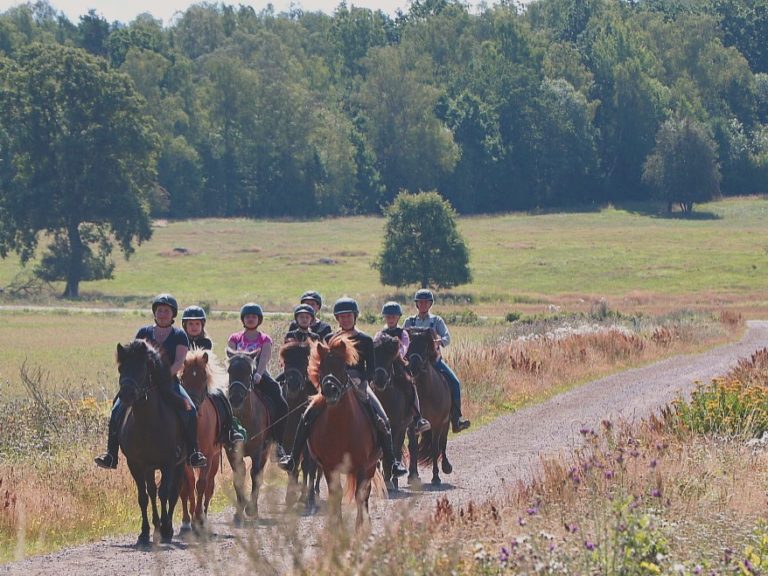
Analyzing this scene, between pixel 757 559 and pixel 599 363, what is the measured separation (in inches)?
932

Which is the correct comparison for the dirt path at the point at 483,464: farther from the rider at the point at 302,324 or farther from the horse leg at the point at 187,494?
the rider at the point at 302,324

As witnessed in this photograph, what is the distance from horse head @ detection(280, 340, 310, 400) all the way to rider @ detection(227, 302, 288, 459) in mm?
185

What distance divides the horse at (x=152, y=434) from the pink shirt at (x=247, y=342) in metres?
2.20

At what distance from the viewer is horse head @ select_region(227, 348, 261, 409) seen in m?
13.9

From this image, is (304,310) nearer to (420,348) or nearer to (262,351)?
(262,351)

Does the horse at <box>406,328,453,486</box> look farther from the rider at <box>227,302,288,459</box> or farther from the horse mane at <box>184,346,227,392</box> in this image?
the horse mane at <box>184,346,227,392</box>

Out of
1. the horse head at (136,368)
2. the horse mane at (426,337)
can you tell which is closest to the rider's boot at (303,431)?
the horse head at (136,368)

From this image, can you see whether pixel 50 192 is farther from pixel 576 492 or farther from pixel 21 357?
pixel 576 492

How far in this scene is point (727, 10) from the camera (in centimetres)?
17100

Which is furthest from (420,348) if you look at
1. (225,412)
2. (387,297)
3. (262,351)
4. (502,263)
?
(502,263)

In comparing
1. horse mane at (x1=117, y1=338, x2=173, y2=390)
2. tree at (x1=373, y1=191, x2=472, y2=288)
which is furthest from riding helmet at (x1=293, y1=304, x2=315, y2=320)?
tree at (x1=373, y1=191, x2=472, y2=288)

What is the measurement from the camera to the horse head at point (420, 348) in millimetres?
16547

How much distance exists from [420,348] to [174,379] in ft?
15.5

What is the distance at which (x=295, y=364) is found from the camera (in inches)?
579
